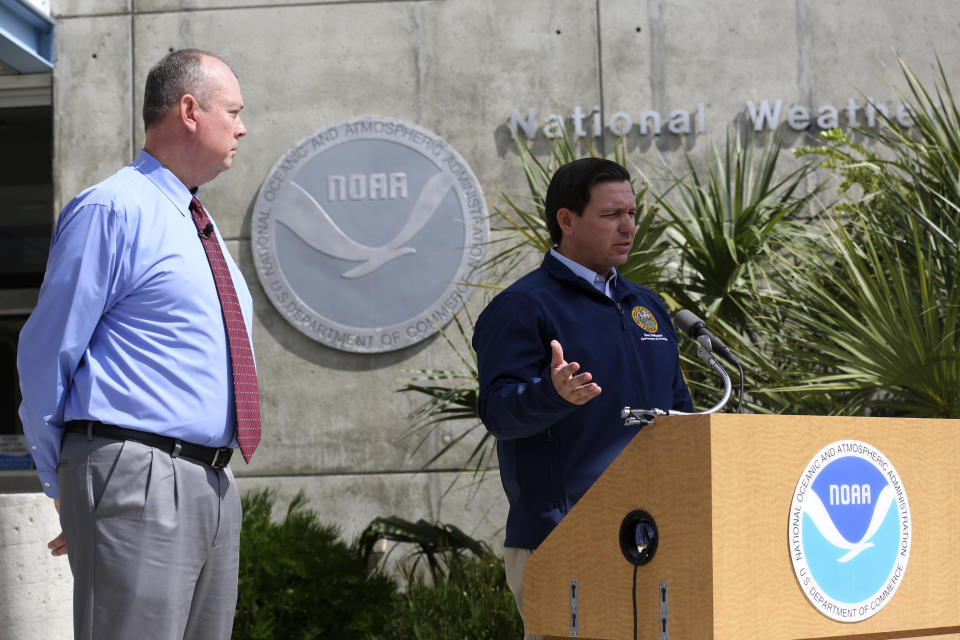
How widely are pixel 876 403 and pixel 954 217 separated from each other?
3.29ft

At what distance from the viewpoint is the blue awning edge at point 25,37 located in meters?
6.61

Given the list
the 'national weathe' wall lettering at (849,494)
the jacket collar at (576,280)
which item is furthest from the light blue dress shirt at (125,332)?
the 'national weathe' wall lettering at (849,494)

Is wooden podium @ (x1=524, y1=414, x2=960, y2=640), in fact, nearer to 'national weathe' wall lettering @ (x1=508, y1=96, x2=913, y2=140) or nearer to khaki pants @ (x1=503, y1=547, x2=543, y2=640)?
khaki pants @ (x1=503, y1=547, x2=543, y2=640)

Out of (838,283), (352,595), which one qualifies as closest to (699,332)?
(838,283)

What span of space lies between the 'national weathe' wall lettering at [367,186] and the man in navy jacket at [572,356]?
4.05 meters

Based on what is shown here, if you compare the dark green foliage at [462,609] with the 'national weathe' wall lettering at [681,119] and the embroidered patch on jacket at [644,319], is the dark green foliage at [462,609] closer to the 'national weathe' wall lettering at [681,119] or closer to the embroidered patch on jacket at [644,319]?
the embroidered patch on jacket at [644,319]

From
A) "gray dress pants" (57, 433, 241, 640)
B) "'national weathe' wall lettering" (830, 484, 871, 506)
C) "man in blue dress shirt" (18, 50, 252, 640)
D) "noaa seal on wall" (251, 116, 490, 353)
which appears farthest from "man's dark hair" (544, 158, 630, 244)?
"noaa seal on wall" (251, 116, 490, 353)

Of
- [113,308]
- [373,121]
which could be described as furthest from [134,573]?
[373,121]

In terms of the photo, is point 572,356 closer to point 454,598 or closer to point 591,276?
point 591,276

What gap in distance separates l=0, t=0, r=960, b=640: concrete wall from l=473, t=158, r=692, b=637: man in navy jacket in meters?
3.96

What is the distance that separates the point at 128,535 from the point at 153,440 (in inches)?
7.6

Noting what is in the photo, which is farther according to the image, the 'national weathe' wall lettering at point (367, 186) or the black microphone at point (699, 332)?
the 'national weathe' wall lettering at point (367, 186)

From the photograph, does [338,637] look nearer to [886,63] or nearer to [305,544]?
[305,544]

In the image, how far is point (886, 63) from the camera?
22.5 ft
